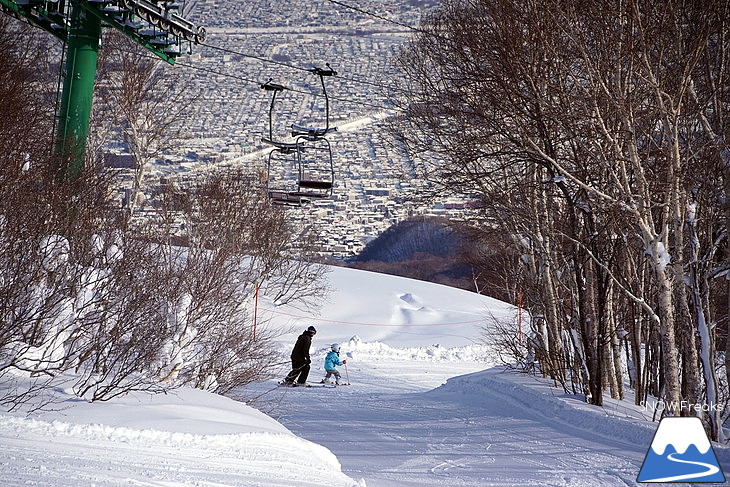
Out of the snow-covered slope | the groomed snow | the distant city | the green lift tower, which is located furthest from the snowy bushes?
the distant city

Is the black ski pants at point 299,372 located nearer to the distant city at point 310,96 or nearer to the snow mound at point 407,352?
the snow mound at point 407,352

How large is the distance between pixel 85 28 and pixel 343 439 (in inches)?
388

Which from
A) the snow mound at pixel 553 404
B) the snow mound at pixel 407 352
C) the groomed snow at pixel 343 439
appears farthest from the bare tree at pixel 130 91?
the snow mound at pixel 553 404

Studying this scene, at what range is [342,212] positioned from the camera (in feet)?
317

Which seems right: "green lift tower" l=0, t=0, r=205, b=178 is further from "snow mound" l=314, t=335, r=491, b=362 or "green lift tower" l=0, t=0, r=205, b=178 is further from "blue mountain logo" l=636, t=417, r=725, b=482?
"snow mound" l=314, t=335, r=491, b=362

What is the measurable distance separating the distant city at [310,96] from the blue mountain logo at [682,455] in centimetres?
6611

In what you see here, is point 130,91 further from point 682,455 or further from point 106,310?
point 682,455

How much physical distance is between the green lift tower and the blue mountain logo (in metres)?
11.6

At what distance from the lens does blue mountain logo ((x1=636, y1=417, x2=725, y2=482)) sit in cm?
783

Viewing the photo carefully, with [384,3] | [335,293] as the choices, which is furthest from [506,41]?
[384,3]

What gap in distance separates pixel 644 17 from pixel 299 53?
516 ft

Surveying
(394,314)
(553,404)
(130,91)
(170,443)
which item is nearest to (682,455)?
(170,443)

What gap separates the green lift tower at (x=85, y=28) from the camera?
16.3m

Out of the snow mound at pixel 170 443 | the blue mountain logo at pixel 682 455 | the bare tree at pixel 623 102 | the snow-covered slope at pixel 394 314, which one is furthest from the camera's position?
the snow-covered slope at pixel 394 314
